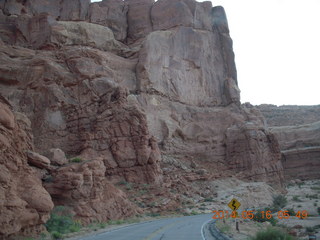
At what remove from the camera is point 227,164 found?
45625mm

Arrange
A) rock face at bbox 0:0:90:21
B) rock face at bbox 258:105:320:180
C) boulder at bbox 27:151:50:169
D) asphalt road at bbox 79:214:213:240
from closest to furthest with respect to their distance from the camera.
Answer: asphalt road at bbox 79:214:213:240, boulder at bbox 27:151:50:169, rock face at bbox 0:0:90:21, rock face at bbox 258:105:320:180

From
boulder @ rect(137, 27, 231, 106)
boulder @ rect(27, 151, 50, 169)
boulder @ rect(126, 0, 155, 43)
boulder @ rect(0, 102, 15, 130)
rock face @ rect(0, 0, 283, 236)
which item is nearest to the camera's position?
boulder @ rect(0, 102, 15, 130)

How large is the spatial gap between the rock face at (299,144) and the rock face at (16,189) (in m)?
55.4

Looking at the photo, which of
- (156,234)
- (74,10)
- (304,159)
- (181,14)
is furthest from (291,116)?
(156,234)

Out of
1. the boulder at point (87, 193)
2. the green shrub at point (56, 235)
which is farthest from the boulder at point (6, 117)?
the boulder at point (87, 193)

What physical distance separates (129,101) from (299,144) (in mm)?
45074

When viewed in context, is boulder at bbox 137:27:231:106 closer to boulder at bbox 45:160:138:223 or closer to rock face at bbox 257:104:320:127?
boulder at bbox 45:160:138:223

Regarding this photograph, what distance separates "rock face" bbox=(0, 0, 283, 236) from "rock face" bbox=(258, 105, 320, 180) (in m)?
15.9

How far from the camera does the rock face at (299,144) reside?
63406 mm

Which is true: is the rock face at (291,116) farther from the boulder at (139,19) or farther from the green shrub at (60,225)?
the green shrub at (60,225)

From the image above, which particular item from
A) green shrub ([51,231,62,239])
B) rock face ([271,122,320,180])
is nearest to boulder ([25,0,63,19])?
green shrub ([51,231,62,239])

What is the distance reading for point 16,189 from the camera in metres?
14.8

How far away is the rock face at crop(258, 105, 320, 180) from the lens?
63.4 m

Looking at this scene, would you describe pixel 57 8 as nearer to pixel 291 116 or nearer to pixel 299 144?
pixel 299 144
